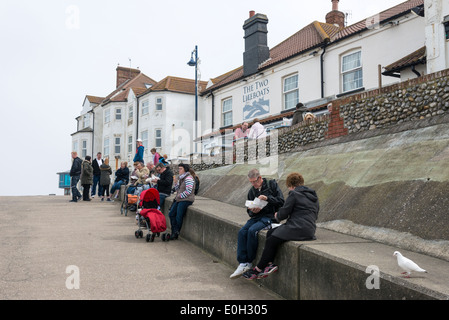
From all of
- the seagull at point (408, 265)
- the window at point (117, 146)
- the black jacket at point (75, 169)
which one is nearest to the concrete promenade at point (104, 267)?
the seagull at point (408, 265)

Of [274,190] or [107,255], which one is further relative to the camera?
[107,255]

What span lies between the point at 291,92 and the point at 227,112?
254 inches

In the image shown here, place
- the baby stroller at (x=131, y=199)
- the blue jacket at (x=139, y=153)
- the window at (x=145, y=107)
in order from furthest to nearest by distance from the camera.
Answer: the window at (x=145, y=107)
the blue jacket at (x=139, y=153)
the baby stroller at (x=131, y=199)

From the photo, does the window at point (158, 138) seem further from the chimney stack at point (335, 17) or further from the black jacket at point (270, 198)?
the black jacket at point (270, 198)

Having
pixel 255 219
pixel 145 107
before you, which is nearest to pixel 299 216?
pixel 255 219

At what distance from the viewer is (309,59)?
1966 centimetres

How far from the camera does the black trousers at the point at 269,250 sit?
4.83 metres

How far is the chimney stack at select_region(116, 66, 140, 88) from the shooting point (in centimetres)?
4578

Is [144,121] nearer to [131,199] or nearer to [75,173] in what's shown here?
[75,173]

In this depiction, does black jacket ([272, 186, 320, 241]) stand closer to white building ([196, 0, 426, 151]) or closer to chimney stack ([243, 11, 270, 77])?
white building ([196, 0, 426, 151])

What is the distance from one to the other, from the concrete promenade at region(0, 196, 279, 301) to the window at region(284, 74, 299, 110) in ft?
42.4

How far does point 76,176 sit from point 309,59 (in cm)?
1233
